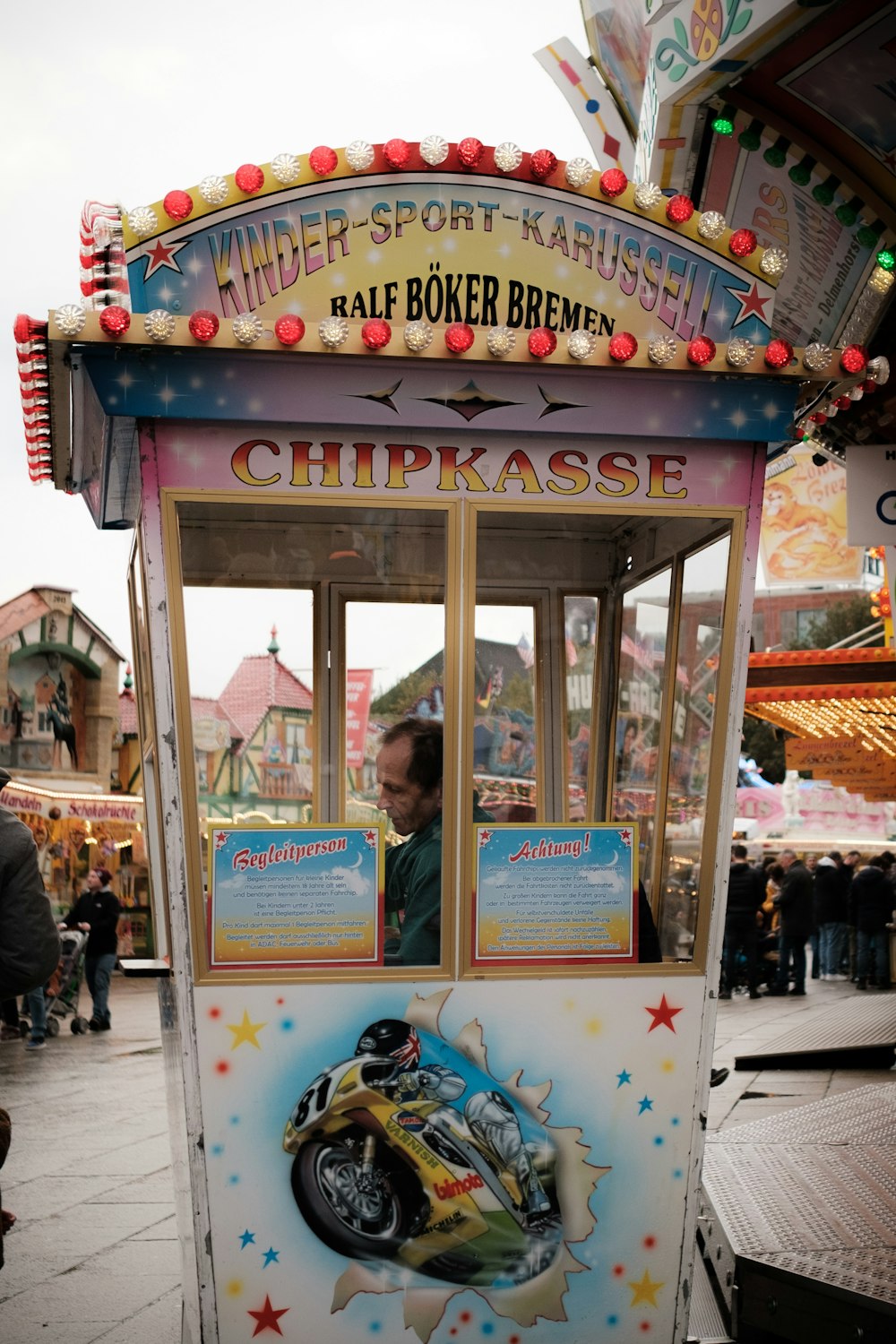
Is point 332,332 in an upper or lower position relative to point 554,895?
upper

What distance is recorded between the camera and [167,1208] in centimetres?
655

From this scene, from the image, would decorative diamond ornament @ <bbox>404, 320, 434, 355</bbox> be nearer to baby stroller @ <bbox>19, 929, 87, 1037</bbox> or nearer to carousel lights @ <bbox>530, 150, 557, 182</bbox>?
carousel lights @ <bbox>530, 150, 557, 182</bbox>

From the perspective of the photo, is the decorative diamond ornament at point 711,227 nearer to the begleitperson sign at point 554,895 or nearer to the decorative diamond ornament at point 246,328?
the decorative diamond ornament at point 246,328

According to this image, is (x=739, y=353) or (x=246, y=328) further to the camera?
(x=739, y=353)

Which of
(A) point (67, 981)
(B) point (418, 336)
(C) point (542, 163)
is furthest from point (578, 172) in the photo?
(A) point (67, 981)

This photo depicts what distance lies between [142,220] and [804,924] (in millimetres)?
13583

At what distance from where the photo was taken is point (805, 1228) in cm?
446

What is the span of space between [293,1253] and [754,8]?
4553 millimetres

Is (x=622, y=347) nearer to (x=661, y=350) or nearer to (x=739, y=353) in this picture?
(x=661, y=350)

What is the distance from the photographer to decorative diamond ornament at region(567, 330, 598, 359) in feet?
12.5

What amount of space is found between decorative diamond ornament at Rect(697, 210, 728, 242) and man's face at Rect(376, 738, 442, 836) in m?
1.81

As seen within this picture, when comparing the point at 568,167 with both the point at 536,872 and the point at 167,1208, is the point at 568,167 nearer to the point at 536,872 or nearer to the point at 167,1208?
the point at 536,872

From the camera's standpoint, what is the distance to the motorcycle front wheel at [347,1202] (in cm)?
392

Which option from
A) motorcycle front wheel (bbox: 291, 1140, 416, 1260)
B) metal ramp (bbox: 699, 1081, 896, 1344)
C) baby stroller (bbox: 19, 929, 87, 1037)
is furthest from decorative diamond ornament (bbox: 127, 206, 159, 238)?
baby stroller (bbox: 19, 929, 87, 1037)
